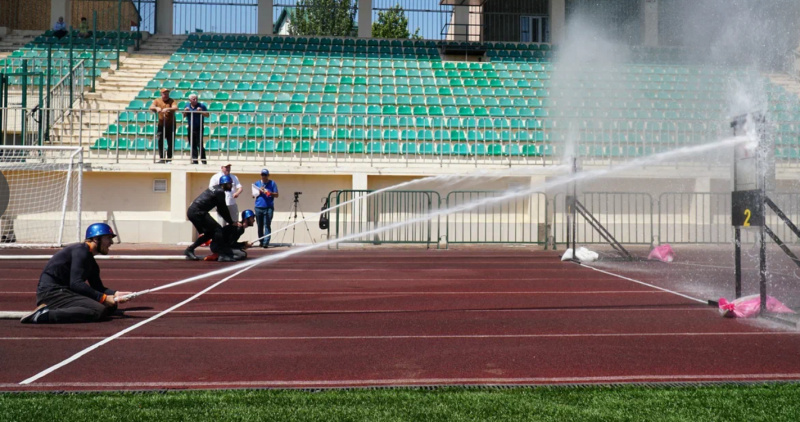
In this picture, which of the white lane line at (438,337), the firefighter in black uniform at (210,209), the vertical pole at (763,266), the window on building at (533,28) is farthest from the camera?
the window on building at (533,28)

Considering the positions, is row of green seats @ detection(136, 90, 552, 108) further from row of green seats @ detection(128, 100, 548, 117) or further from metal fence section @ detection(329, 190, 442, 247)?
metal fence section @ detection(329, 190, 442, 247)

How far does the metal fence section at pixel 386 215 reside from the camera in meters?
20.5

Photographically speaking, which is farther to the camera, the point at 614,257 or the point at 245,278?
the point at 614,257

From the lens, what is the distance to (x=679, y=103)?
26.2 meters

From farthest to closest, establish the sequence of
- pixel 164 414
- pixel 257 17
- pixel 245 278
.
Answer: pixel 257 17 < pixel 245 278 < pixel 164 414

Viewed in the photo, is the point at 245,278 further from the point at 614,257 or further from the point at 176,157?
the point at 176,157

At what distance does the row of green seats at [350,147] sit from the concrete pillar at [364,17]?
12666 millimetres

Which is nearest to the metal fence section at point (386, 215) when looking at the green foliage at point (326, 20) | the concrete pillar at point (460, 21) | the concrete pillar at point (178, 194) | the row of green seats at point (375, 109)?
the concrete pillar at point (178, 194)

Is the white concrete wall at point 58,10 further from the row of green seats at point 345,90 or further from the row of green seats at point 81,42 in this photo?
the row of green seats at point 345,90

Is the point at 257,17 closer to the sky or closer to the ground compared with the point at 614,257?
closer to the sky

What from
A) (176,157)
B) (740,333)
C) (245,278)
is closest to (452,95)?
(176,157)

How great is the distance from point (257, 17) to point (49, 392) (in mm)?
30097

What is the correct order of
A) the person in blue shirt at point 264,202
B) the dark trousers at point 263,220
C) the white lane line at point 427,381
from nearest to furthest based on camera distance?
1. the white lane line at point 427,381
2. the person in blue shirt at point 264,202
3. the dark trousers at point 263,220

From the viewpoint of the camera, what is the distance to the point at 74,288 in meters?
7.95
